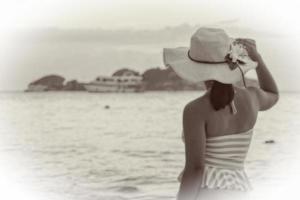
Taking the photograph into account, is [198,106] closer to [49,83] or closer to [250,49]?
[250,49]

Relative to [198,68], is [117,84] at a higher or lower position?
lower

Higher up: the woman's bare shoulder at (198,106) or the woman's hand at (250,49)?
the woman's hand at (250,49)

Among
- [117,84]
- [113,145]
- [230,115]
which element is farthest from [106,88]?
[230,115]

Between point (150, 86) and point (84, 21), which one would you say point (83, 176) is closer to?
point (150, 86)

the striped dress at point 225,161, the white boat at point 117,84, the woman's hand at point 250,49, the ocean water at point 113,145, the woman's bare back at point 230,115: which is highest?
the woman's hand at point 250,49

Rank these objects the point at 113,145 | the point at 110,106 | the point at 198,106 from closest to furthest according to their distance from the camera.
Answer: the point at 198,106 → the point at 110,106 → the point at 113,145

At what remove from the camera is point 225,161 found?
1600 millimetres

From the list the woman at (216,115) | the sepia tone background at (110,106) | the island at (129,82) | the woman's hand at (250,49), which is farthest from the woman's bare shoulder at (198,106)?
the island at (129,82)

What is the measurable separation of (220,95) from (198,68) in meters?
0.12

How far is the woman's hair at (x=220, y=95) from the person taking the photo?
1494mm

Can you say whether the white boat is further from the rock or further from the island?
the rock

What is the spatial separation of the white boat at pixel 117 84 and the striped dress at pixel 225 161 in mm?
1723

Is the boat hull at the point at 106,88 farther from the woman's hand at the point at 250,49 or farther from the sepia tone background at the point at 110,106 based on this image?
the woman's hand at the point at 250,49

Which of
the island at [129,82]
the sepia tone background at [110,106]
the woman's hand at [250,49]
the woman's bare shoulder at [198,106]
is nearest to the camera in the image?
the woman's bare shoulder at [198,106]
